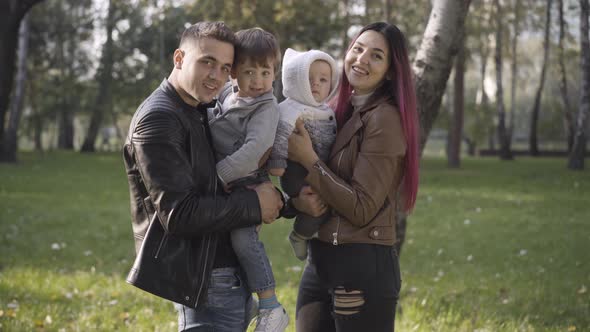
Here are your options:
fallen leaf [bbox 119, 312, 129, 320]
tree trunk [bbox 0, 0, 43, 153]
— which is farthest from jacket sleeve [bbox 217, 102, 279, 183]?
tree trunk [bbox 0, 0, 43, 153]

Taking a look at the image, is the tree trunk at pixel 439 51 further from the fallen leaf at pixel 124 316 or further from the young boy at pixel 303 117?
the fallen leaf at pixel 124 316

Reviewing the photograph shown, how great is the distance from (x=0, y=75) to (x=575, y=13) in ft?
61.3

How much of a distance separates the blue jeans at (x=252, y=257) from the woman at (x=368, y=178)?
1.17 ft

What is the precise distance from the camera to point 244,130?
2836 millimetres

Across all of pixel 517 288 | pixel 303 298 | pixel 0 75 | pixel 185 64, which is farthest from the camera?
pixel 0 75

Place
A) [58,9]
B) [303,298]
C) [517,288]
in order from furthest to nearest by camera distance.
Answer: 1. [58,9]
2. [517,288]
3. [303,298]

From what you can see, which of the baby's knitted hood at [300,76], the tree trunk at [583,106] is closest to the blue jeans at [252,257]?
the baby's knitted hood at [300,76]

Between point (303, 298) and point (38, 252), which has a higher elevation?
point (303, 298)

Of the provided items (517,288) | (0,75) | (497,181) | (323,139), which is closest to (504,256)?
(517,288)

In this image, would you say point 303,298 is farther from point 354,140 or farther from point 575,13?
point 575,13

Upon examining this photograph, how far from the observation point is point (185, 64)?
264cm

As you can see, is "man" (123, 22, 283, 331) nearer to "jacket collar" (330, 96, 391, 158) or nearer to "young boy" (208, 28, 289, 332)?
"young boy" (208, 28, 289, 332)

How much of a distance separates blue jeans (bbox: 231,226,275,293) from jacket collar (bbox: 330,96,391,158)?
0.59 meters

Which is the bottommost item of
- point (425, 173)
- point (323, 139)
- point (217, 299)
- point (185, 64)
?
point (425, 173)
